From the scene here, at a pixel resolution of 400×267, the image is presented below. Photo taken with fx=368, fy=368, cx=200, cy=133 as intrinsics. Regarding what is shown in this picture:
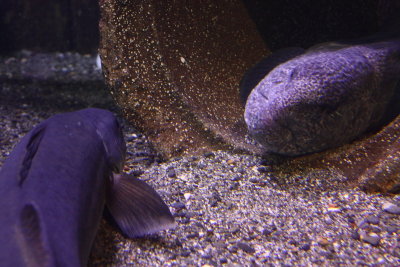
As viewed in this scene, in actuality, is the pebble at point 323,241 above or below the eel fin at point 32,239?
below

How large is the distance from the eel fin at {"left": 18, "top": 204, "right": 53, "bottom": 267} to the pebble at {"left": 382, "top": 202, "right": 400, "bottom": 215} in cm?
198

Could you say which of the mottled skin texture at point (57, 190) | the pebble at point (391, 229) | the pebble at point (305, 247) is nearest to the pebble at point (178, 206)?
the mottled skin texture at point (57, 190)

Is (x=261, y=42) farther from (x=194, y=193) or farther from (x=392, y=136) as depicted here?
(x=194, y=193)

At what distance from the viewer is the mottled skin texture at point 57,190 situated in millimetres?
1367

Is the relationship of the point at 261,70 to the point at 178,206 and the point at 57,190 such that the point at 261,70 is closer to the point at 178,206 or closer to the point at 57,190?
the point at 178,206

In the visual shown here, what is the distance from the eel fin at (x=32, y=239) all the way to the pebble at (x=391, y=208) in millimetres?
1980

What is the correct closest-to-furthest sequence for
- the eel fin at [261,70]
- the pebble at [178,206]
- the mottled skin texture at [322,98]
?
1. the pebble at [178,206]
2. the mottled skin texture at [322,98]
3. the eel fin at [261,70]

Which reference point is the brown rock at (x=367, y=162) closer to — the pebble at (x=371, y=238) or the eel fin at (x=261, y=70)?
the pebble at (x=371, y=238)

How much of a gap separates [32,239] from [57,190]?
0.29 m

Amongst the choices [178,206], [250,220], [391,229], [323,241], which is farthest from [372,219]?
[178,206]

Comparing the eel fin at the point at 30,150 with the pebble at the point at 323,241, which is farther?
the pebble at the point at 323,241

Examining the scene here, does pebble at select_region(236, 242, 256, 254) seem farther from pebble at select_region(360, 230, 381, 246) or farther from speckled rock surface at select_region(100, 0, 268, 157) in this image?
speckled rock surface at select_region(100, 0, 268, 157)

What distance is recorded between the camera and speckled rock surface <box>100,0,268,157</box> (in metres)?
3.09

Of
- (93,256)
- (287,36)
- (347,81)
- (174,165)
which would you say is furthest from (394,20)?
(93,256)
